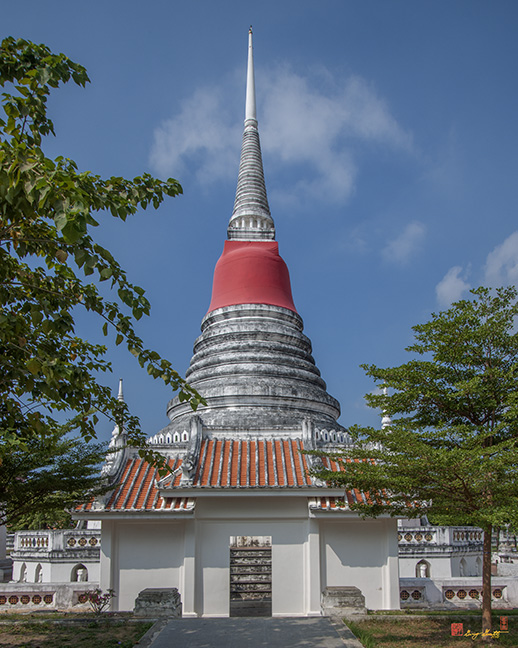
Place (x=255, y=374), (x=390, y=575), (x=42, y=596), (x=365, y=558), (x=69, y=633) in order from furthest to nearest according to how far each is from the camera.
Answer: (x=255, y=374) < (x=42, y=596) < (x=365, y=558) < (x=390, y=575) < (x=69, y=633)

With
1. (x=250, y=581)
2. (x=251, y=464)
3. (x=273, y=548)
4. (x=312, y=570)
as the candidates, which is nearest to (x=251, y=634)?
(x=312, y=570)

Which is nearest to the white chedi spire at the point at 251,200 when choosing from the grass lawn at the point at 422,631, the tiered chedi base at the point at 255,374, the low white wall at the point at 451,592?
the tiered chedi base at the point at 255,374

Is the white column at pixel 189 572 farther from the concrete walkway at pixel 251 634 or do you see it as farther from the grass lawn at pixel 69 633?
the grass lawn at pixel 69 633

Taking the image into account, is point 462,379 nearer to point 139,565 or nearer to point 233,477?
point 233,477

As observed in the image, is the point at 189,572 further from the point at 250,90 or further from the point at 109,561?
the point at 250,90

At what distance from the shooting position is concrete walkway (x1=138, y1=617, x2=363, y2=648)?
906cm

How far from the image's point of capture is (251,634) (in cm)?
972

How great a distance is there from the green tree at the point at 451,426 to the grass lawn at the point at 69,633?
14.1 ft


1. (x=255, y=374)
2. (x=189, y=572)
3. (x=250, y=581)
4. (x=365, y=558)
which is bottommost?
(x=250, y=581)

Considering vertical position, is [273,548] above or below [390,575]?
above

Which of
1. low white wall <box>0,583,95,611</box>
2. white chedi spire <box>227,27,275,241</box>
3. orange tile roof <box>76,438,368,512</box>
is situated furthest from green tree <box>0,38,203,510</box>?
white chedi spire <box>227,27,275,241</box>

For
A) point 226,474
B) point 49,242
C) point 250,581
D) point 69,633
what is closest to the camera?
point 49,242

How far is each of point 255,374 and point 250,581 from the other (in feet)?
22.7

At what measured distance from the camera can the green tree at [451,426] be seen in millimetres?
9430
